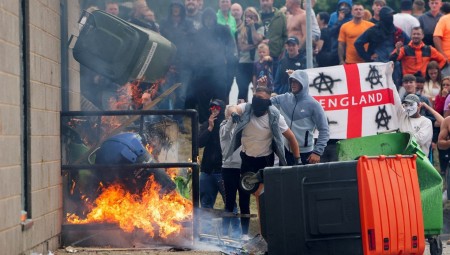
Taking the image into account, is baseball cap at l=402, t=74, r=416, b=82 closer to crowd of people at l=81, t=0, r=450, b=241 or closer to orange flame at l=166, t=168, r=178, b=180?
crowd of people at l=81, t=0, r=450, b=241

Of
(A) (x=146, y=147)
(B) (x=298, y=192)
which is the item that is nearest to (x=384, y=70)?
(A) (x=146, y=147)

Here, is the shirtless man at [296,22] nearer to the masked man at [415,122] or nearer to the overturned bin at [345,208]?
the masked man at [415,122]

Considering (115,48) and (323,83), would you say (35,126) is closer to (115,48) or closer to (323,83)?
(115,48)

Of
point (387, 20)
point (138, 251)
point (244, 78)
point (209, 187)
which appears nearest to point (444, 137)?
point (387, 20)

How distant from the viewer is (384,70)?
15.6m

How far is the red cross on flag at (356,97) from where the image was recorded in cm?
1536

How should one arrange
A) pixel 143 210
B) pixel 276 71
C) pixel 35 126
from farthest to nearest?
pixel 276 71 → pixel 143 210 → pixel 35 126

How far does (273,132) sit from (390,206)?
2608 millimetres

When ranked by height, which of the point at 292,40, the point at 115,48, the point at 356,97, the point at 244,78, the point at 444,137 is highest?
the point at 292,40

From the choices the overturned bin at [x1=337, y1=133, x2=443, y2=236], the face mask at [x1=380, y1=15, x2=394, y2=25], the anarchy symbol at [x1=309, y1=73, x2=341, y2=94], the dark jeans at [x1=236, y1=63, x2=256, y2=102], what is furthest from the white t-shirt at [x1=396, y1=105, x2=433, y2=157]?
the dark jeans at [x1=236, y1=63, x2=256, y2=102]

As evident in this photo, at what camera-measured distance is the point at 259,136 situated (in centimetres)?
1279

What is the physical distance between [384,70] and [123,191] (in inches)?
203

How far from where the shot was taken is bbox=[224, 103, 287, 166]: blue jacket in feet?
41.4

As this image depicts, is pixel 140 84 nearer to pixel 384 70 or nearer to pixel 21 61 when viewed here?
pixel 384 70
